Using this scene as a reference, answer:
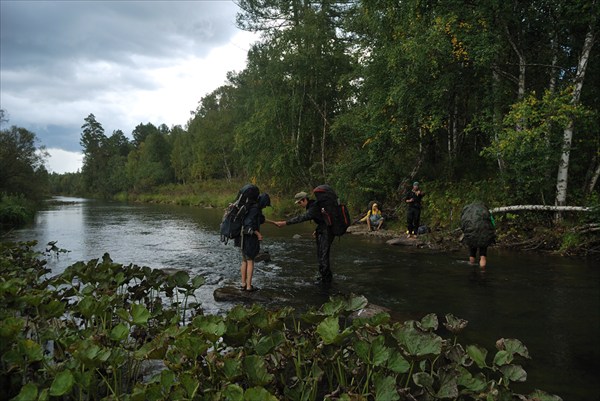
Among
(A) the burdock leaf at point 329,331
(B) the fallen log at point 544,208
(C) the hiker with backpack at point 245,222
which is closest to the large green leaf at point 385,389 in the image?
(A) the burdock leaf at point 329,331

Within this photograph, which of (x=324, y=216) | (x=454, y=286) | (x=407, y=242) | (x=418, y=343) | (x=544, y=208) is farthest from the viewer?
(x=407, y=242)

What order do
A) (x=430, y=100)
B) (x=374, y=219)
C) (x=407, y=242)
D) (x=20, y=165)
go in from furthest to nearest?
(x=20, y=165)
(x=374, y=219)
(x=430, y=100)
(x=407, y=242)

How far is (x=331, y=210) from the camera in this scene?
941 centimetres

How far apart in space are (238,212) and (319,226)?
2.15 metres

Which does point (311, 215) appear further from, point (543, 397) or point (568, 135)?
point (568, 135)

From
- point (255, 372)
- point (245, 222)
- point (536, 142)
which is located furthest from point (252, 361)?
point (536, 142)

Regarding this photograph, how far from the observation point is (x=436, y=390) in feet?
11.3

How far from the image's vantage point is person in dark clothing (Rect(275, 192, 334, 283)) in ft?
30.3

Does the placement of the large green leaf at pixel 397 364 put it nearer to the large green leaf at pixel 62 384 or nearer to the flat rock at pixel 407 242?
the large green leaf at pixel 62 384

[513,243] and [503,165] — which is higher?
[503,165]

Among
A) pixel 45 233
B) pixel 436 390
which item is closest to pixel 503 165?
pixel 436 390

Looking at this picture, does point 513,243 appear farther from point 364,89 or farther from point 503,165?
point 364,89

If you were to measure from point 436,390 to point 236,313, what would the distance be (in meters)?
2.07

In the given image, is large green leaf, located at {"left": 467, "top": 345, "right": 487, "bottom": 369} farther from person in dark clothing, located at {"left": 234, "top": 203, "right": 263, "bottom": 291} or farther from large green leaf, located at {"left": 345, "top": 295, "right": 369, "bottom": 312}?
person in dark clothing, located at {"left": 234, "top": 203, "right": 263, "bottom": 291}
